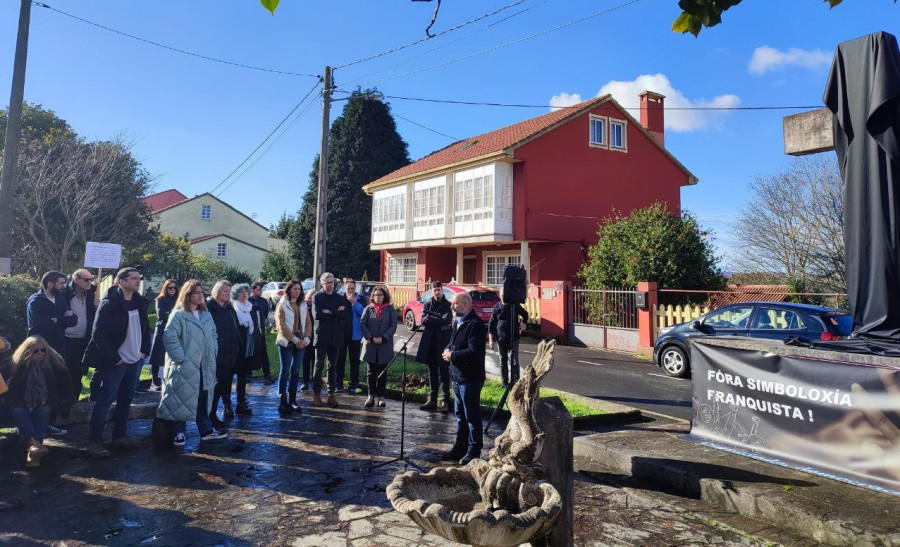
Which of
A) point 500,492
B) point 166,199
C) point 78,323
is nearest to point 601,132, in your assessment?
point 78,323

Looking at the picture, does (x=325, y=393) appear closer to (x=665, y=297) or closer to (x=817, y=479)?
(x=817, y=479)

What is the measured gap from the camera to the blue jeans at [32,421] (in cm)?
547

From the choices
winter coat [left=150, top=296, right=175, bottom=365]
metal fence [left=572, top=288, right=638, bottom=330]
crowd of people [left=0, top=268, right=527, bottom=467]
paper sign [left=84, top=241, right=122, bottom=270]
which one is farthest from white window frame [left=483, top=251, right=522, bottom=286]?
winter coat [left=150, top=296, right=175, bottom=365]

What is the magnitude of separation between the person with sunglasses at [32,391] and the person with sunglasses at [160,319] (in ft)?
8.10

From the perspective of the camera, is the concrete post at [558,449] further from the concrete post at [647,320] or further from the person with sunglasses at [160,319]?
the concrete post at [647,320]

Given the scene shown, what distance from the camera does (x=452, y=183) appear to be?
26.2 meters

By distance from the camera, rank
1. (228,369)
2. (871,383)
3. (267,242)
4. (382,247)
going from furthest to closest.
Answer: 1. (267,242)
2. (382,247)
3. (228,369)
4. (871,383)

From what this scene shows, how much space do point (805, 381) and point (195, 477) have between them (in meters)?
5.51

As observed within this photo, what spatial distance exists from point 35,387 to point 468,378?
427cm

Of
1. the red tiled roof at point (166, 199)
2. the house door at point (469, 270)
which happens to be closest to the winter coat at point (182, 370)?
the house door at point (469, 270)

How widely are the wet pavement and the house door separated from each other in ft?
71.8

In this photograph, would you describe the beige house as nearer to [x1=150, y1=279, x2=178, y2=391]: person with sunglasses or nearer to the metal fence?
the metal fence

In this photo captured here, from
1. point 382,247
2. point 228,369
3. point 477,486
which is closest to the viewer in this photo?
point 477,486

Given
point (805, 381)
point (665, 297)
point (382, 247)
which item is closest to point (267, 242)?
point (382, 247)
